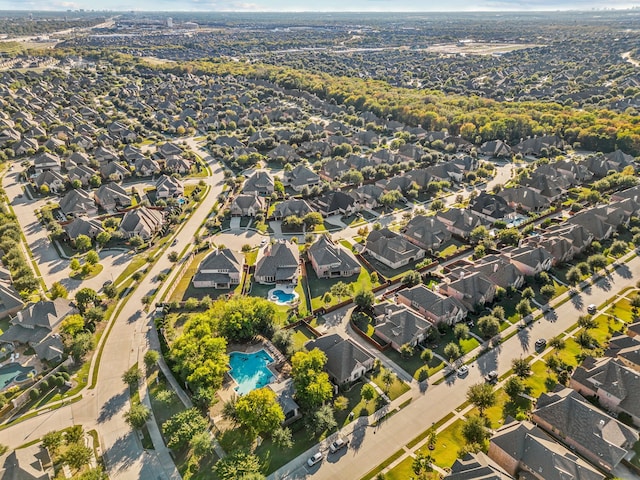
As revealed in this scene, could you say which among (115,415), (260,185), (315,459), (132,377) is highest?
(260,185)

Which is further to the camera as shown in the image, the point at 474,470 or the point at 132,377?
the point at 132,377

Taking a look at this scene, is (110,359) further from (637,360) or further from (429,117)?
(429,117)

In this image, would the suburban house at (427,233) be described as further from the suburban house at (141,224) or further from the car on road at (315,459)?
the suburban house at (141,224)

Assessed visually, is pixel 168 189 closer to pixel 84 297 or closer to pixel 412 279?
pixel 84 297

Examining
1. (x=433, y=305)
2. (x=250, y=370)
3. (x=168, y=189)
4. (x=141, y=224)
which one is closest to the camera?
(x=250, y=370)

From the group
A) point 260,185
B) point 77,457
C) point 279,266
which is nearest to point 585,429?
point 279,266

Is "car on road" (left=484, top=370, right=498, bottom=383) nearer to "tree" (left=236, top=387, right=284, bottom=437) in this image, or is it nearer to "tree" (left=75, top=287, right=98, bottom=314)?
"tree" (left=236, top=387, right=284, bottom=437)

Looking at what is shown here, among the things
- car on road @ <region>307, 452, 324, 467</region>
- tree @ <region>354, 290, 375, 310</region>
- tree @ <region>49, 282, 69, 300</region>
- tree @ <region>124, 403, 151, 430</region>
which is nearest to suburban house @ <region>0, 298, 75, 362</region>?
tree @ <region>49, 282, 69, 300</region>
